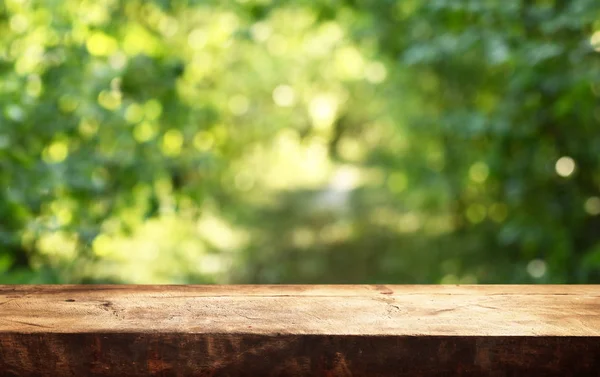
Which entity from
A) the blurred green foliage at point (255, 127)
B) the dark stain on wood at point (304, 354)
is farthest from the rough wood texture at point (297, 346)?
the blurred green foliage at point (255, 127)

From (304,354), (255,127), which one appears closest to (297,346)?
(304,354)

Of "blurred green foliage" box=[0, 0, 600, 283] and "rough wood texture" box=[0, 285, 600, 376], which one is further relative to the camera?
"blurred green foliage" box=[0, 0, 600, 283]

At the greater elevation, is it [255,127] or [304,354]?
[255,127]

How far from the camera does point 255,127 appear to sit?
4590 mm

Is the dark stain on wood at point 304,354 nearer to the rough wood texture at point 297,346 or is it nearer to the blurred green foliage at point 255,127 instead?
the rough wood texture at point 297,346

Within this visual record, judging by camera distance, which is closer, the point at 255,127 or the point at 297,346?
the point at 297,346

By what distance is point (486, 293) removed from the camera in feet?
2.63

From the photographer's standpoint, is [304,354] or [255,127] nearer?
[304,354]

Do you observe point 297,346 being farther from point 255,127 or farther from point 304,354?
point 255,127

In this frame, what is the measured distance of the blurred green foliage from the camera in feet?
7.09

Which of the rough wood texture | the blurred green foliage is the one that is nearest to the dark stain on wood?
the rough wood texture

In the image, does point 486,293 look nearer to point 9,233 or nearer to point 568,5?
point 9,233

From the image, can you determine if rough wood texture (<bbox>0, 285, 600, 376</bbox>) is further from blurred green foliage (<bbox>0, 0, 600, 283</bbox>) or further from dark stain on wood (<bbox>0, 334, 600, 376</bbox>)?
blurred green foliage (<bbox>0, 0, 600, 283</bbox>)

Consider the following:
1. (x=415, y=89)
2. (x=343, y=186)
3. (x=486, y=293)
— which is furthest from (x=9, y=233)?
(x=343, y=186)
